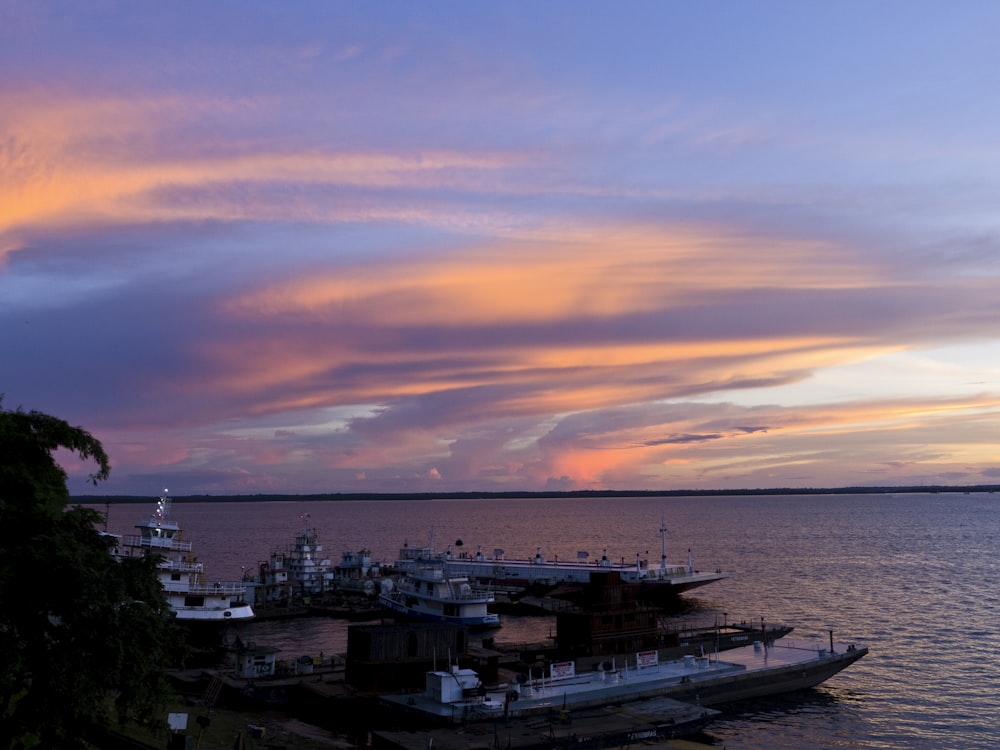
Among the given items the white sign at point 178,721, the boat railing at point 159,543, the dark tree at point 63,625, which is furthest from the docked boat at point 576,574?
the dark tree at point 63,625

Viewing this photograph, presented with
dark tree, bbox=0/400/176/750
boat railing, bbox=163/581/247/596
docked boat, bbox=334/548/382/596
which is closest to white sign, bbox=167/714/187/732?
dark tree, bbox=0/400/176/750

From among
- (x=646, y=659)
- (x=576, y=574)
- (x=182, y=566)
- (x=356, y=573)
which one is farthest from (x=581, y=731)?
(x=356, y=573)

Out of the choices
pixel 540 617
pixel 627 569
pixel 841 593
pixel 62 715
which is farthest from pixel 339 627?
pixel 62 715

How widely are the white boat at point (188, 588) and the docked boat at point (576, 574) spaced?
1175 inches

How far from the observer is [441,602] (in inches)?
3201

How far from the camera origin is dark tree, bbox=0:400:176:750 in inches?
789

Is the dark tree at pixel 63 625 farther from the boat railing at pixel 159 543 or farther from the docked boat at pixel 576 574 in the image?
the docked boat at pixel 576 574

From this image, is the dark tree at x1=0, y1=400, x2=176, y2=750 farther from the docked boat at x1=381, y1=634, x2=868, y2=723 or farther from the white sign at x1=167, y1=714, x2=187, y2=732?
the docked boat at x1=381, y1=634, x2=868, y2=723

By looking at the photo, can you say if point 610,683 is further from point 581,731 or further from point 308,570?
point 308,570

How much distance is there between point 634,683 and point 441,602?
36211mm

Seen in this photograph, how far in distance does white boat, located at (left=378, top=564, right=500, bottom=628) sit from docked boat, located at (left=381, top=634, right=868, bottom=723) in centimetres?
2805

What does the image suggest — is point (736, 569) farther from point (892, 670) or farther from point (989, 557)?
point (892, 670)

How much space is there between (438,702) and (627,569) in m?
63.7

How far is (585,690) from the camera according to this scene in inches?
1804
